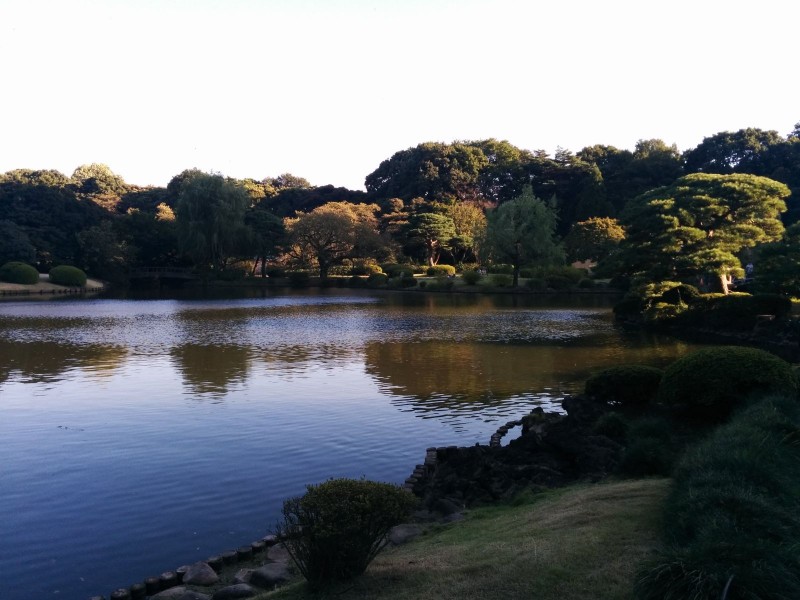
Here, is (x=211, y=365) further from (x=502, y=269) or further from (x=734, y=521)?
(x=502, y=269)

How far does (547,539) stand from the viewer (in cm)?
576

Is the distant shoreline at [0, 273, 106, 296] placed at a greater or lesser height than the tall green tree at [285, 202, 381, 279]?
lesser

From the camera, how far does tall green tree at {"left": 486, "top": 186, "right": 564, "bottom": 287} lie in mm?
56031

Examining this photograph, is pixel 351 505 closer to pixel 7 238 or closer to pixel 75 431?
pixel 75 431

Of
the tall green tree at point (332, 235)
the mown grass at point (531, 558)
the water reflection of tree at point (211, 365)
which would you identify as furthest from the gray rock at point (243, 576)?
the tall green tree at point (332, 235)

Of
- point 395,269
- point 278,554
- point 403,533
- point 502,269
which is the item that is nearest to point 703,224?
point 403,533

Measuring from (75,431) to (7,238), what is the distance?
205 feet

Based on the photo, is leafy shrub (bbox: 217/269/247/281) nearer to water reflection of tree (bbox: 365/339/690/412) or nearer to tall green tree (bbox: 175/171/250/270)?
tall green tree (bbox: 175/171/250/270)

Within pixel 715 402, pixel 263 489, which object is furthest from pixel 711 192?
pixel 263 489

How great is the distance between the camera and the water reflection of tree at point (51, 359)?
61.4 ft

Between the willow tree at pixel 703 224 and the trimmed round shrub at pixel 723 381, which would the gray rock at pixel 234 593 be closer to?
the trimmed round shrub at pixel 723 381

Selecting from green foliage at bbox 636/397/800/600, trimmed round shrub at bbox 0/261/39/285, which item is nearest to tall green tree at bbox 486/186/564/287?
trimmed round shrub at bbox 0/261/39/285

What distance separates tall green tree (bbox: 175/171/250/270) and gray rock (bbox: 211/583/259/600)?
6482 centimetres

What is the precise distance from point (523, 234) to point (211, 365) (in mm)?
40037
